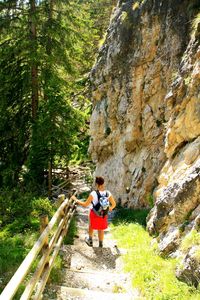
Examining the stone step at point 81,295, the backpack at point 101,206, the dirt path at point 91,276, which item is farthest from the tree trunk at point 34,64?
the stone step at point 81,295

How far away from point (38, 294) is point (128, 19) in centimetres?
1504

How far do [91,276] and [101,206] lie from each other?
2.25 m

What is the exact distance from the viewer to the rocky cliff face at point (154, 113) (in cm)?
834

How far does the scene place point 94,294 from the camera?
5.82 m

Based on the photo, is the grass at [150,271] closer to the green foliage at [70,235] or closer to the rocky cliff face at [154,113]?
the rocky cliff face at [154,113]

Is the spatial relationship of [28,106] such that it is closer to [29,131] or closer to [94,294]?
[29,131]

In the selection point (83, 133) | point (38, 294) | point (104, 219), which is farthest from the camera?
point (83, 133)

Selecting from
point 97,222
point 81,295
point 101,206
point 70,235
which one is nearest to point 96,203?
point 101,206

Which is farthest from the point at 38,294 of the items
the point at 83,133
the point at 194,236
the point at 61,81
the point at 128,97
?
the point at 83,133

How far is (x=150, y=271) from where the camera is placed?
6711mm

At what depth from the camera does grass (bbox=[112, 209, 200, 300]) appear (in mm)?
5570

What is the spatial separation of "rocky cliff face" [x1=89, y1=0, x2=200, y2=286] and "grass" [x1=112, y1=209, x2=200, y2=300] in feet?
0.86

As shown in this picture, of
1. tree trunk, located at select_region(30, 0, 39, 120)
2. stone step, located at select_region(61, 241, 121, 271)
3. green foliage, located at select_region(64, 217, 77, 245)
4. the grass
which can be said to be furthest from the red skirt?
tree trunk, located at select_region(30, 0, 39, 120)

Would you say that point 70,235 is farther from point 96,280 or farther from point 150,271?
point 150,271
